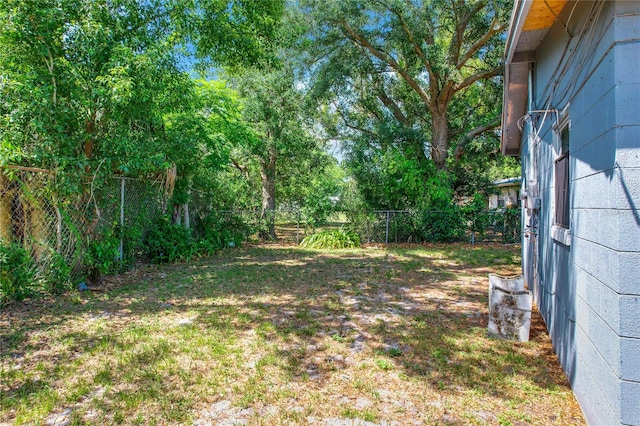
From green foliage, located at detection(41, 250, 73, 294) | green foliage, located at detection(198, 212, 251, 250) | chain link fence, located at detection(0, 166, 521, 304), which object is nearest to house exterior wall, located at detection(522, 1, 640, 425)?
chain link fence, located at detection(0, 166, 521, 304)

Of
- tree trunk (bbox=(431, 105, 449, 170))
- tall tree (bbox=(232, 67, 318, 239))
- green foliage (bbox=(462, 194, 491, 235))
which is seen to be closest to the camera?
green foliage (bbox=(462, 194, 491, 235))

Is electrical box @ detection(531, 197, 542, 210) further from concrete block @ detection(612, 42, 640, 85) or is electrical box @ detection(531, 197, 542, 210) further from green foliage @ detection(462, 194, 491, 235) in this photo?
green foliage @ detection(462, 194, 491, 235)

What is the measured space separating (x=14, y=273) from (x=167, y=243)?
3.51m

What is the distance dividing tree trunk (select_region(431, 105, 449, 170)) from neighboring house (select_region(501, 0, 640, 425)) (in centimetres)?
967

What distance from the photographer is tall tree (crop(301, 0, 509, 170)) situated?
38.5 ft

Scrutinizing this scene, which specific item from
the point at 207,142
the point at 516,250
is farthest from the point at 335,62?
the point at 516,250

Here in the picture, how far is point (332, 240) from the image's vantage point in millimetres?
11781

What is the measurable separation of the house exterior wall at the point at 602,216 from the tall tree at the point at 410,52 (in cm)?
937

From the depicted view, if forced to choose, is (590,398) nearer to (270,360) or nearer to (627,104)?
(627,104)

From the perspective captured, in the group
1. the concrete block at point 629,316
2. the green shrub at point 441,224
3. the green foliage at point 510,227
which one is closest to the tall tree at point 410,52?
the green shrub at point 441,224

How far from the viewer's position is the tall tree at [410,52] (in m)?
11.7

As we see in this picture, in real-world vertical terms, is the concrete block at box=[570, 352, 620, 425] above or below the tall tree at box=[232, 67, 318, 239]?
below

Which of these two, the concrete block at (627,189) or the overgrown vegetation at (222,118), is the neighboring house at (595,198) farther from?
the overgrown vegetation at (222,118)

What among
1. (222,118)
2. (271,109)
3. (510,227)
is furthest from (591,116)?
(271,109)
